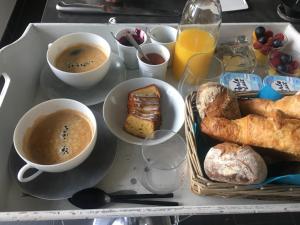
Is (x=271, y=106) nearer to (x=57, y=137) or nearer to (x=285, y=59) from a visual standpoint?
(x=285, y=59)

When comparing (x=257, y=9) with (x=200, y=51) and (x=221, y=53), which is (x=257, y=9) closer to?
(x=221, y=53)

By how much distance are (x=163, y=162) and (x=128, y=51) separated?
323 millimetres

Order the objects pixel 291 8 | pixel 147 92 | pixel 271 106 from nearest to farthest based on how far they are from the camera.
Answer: pixel 271 106 → pixel 147 92 → pixel 291 8

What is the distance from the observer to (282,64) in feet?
2.75

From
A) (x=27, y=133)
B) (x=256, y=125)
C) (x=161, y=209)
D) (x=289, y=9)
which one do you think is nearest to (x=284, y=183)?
(x=256, y=125)

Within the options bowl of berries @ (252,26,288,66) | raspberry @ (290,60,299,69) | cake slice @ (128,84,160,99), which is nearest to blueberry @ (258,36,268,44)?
bowl of berries @ (252,26,288,66)

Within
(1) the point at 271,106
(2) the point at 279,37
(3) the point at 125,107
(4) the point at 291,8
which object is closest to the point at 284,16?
(4) the point at 291,8

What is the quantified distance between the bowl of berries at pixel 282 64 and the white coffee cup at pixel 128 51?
374 mm

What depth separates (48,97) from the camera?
772 mm

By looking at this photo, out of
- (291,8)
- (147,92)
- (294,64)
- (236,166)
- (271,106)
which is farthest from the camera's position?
(291,8)

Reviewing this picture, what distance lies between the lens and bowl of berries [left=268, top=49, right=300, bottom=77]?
0.83 m

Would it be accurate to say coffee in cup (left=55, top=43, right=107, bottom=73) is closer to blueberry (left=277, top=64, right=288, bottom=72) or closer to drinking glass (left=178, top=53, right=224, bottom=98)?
drinking glass (left=178, top=53, right=224, bottom=98)

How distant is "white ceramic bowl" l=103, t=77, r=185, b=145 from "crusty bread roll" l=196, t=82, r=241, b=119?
3.6 inches

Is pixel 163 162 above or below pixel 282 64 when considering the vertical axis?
below
